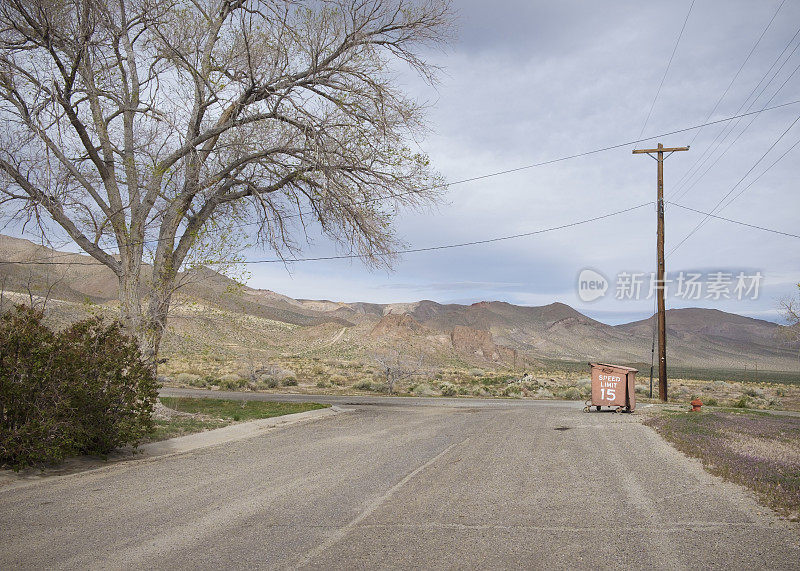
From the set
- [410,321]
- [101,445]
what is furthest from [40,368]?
[410,321]

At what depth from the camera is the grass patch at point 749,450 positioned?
24.5 ft

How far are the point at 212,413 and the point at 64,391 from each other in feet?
27.2

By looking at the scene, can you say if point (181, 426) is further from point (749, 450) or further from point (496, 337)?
point (496, 337)

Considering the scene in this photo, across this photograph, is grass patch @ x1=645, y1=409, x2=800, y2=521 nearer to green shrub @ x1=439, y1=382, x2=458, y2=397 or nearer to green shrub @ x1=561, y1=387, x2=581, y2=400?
green shrub @ x1=561, y1=387, x2=581, y2=400

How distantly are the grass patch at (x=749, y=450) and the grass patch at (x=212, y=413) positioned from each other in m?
9.88

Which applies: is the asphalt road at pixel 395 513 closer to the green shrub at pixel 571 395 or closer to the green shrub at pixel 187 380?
the green shrub at pixel 571 395

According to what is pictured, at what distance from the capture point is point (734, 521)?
6301 millimetres

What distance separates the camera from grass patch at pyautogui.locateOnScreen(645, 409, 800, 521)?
24.5 feet

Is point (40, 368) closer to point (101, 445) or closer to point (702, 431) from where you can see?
point (101, 445)

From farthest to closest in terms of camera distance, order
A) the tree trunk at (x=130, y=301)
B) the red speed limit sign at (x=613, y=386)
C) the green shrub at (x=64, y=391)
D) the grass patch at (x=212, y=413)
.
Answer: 1. the red speed limit sign at (x=613, y=386)
2. the tree trunk at (x=130, y=301)
3. the grass patch at (x=212, y=413)
4. the green shrub at (x=64, y=391)

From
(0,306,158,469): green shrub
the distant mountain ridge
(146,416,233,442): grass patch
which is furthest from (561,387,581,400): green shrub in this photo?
(0,306,158,469): green shrub

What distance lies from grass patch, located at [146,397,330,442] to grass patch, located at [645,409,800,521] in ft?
32.4

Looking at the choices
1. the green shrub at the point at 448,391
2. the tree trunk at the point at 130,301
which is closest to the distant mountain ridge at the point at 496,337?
the green shrub at the point at 448,391

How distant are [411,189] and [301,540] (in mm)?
12856
